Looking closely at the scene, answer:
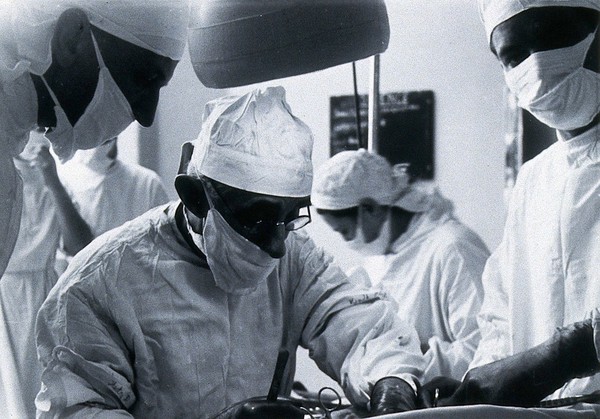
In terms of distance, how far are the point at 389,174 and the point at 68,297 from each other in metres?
1.09

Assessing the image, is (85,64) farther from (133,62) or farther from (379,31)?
(379,31)

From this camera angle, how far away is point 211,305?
1.47m

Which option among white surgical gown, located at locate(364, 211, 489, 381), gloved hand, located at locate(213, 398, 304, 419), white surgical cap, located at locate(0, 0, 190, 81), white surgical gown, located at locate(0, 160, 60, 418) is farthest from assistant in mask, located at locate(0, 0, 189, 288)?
white surgical gown, located at locate(364, 211, 489, 381)

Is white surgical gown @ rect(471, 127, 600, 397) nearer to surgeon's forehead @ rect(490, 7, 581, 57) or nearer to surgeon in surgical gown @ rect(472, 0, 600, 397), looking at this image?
surgeon in surgical gown @ rect(472, 0, 600, 397)

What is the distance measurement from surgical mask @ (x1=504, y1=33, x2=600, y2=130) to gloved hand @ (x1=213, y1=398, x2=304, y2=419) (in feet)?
2.34

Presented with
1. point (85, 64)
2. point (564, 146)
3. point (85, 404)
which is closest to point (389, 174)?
point (564, 146)

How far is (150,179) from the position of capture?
65.0 inches

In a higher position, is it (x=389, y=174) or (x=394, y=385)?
(x=389, y=174)

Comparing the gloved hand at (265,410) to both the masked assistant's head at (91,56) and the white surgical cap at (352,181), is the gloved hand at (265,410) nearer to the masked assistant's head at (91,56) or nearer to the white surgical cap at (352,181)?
the masked assistant's head at (91,56)

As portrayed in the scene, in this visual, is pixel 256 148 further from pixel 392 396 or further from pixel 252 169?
pixel 392 396

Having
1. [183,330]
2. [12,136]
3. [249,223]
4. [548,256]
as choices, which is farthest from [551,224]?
[12,136]

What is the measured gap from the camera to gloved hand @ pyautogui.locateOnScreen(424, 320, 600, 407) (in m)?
1.43

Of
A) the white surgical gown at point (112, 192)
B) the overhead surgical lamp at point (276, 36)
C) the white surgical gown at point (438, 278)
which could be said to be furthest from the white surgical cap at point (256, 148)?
the white surgical gown at point (438, 278)

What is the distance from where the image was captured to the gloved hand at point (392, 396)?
4.56ft
